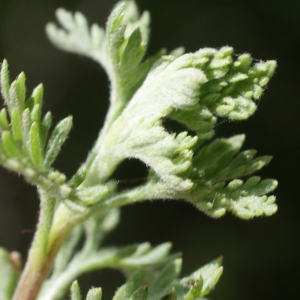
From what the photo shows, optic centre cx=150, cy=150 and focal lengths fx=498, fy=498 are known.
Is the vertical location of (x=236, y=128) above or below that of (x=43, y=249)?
above

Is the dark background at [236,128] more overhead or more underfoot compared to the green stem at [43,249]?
more overhead

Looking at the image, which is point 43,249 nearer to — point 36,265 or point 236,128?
point 36,265

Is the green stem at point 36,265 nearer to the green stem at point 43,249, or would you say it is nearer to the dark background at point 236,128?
the green stem at point 43,249

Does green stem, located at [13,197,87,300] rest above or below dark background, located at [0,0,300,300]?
below

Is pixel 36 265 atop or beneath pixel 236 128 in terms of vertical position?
beneath

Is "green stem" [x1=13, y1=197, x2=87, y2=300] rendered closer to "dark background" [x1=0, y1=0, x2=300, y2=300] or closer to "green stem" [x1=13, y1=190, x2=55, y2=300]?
"green stem" [x1=13, y1=190, x2=55, y2=300]

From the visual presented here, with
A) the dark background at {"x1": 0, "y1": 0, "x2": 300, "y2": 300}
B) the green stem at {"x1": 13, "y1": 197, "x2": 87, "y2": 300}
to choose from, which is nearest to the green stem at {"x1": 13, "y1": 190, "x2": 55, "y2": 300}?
the green stem at {"x1": 13, "y1": 197, "x2": 87, "y2": 300}

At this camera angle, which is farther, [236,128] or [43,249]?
[236,128]

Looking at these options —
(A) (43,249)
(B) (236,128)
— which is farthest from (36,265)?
(B) (236,128)

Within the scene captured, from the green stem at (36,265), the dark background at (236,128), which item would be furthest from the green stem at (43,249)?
the dark background at (236,128)
